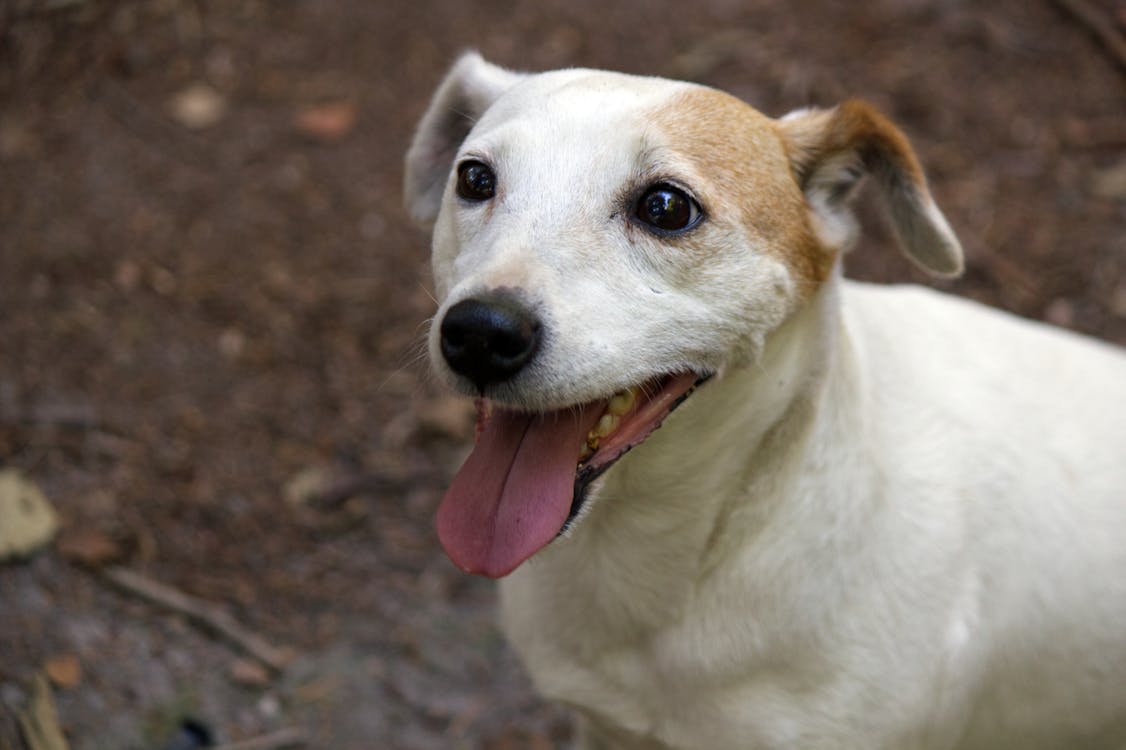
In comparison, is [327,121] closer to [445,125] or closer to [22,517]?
[22,517]

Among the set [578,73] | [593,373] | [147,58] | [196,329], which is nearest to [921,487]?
[593,373]

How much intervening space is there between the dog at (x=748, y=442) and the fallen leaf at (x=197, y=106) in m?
2.74

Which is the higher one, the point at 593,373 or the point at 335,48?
the point at 593,373

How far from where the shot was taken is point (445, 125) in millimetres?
2986

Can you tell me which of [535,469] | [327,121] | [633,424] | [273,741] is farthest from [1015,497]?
[327,121]

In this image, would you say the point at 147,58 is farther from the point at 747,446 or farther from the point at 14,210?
the point at 747,446

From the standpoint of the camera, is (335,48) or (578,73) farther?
(335,48)

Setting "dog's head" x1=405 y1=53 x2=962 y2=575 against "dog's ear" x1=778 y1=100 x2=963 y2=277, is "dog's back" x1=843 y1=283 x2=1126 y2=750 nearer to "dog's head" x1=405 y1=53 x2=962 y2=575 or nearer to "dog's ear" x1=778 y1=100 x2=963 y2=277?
"dog's ear" x1=778 y1=100 x2=963 y2=277

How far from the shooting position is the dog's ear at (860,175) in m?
2.52

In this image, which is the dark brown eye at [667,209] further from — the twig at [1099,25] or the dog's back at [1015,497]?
the twig at [1099,25]

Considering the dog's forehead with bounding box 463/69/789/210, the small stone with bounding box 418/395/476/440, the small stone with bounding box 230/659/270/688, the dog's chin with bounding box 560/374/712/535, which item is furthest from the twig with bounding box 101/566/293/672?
the dog's forehead with bounding box 463/69/789/210

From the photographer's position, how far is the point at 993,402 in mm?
2803

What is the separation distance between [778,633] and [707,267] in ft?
2.75

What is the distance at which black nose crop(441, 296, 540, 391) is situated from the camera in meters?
2.06
